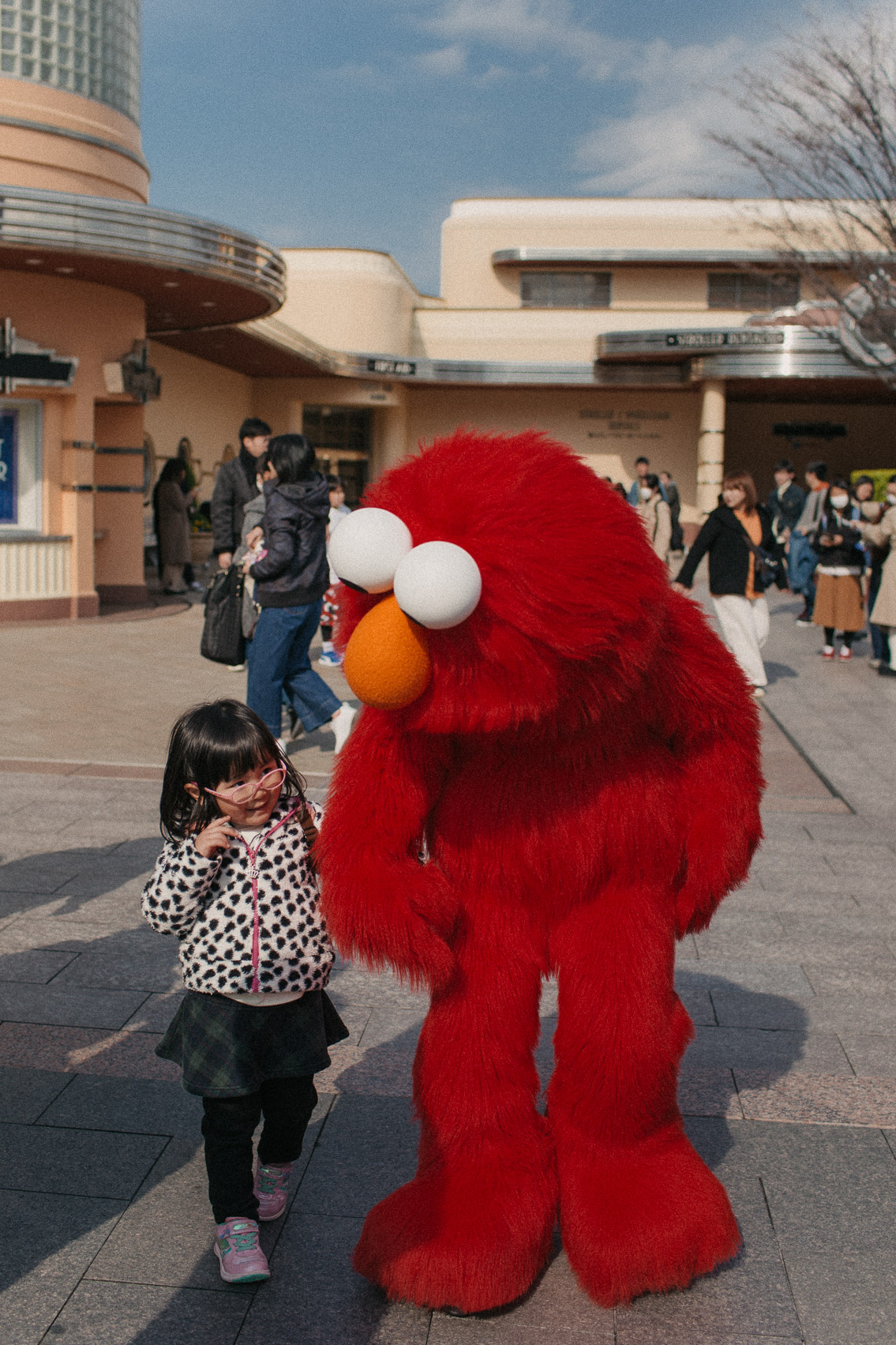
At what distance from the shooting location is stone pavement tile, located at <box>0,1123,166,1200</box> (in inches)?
103

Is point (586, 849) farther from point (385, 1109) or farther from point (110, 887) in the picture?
point (110, 887)

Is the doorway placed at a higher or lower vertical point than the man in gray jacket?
higher

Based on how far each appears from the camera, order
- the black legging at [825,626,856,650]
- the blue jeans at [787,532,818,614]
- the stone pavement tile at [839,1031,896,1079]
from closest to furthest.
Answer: the stone pavement tile at [839,1031,896,1079], the black legging at [825,626,856,650], the blue jeans at [787,532,818,614]

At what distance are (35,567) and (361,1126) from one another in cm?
1165

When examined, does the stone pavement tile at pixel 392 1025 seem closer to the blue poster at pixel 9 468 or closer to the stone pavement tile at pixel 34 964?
the stone pavement tile at pixel 34 964

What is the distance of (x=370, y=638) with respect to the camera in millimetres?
1951

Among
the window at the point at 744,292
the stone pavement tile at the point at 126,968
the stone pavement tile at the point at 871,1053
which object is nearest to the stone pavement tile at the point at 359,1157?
the stone pavement tile at the point at 126,968

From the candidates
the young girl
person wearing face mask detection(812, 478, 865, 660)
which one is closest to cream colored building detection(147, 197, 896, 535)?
person wearing face mask detection(812, 478, 865, 660)

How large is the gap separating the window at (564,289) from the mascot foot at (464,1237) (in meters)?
28.7

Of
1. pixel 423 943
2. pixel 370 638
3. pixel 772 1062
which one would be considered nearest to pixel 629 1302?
pixel 423 943

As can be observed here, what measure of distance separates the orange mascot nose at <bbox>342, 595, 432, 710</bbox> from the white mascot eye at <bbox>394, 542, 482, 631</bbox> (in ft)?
0.16

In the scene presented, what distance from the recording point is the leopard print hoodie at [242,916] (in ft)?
7.39

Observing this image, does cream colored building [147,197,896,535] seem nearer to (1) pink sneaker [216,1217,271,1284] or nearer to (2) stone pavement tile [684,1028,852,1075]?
(2) stone pavement tile [684,1028,852,1075]

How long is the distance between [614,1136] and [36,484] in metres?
12.7
